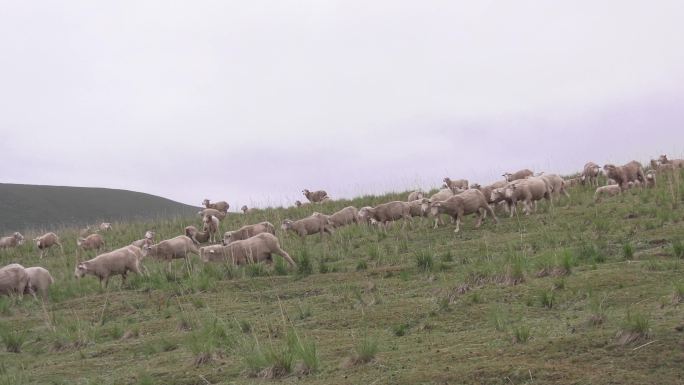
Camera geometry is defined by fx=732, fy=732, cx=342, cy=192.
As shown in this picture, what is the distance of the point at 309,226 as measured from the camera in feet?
76.2

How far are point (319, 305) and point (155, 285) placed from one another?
19.7ft

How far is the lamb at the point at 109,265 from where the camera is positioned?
61.2ft

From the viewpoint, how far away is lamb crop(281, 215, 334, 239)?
908 inches

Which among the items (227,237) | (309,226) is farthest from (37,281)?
(309,226)

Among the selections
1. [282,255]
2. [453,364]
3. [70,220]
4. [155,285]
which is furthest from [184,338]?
[70,220]

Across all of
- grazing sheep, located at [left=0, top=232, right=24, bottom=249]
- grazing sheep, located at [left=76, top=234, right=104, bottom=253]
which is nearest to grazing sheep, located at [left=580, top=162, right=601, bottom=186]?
grazing sheep, located at [left=76, top=234, right=104, bottom=253]

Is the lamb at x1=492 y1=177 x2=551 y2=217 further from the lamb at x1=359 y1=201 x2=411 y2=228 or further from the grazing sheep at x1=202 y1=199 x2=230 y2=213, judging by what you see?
the grazing sheep at x1=202 y1=199 x2=230 y2=213

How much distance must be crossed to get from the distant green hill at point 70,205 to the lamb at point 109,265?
3956 cm

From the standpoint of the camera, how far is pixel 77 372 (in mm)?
9164

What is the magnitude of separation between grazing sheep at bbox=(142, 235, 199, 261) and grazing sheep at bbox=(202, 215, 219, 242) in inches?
146

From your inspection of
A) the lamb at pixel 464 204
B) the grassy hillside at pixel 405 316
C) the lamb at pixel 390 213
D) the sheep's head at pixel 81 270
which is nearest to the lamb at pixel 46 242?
the grassy hillside at pixel 405 316

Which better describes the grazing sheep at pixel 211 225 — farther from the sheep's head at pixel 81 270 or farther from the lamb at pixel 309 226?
the sheep's head at pixel 81 270

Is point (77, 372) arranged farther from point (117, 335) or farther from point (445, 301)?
point (445, 301)

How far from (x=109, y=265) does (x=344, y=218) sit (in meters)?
8.70
